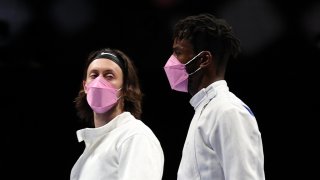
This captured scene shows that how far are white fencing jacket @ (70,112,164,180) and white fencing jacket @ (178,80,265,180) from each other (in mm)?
178

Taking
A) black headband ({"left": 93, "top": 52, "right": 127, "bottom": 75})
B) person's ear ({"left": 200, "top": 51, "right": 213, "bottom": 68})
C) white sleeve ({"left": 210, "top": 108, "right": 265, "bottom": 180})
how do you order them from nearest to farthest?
white sleeve ({"left": 210, "top": 108, "right": 265, "bottom": 180})
person's ear ({"left": 200, "top": 51, "right": 213, "bottom": 68})
black headband ({"left": 93, "top": 52, "right": 127, "bottom": 75})

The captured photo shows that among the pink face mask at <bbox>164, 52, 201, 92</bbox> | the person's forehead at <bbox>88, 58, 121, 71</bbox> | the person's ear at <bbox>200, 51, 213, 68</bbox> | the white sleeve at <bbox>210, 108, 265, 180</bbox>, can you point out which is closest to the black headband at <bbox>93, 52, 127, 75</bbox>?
the person's forehead at <bbox>88, 58, 121, 71</bbox>

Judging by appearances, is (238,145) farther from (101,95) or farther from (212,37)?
(101,95)

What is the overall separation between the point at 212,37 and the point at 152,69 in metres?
1.72

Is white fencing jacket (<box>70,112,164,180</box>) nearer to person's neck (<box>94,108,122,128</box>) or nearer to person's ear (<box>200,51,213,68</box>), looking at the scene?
person's neck (<box>94,108,122,128</box>)

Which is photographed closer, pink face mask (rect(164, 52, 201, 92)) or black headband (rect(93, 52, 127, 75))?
pink face mask (rect(164, 52, 201, 92))

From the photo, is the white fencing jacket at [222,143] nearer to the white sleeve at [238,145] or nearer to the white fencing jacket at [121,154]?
the white sleeve at [238,145]

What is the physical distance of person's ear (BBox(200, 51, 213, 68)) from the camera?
1734mm

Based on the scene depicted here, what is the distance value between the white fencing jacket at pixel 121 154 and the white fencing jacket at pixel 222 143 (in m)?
0.18

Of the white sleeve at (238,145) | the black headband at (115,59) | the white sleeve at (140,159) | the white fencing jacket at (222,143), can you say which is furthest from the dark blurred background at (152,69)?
the white sleeve at (238,145)
